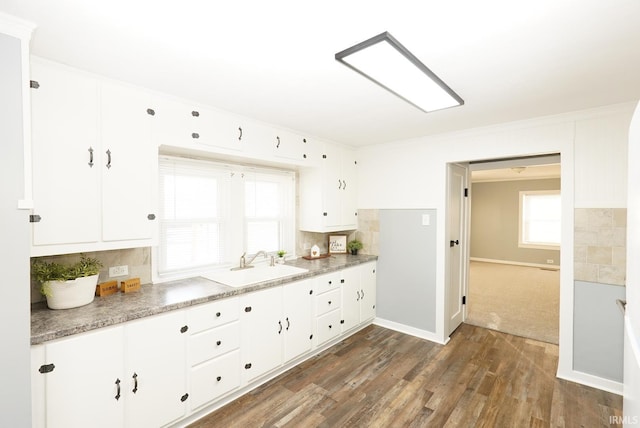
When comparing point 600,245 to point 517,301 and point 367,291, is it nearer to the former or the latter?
point 367,291

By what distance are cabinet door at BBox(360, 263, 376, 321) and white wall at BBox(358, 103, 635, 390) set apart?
2.72 feet

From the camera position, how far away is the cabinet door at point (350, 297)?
11.5 feet

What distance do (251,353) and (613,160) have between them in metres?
3.47

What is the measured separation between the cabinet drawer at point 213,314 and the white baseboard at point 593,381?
3.02 m

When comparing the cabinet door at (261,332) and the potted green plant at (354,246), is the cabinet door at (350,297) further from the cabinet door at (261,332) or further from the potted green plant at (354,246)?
the cabinet door at (261,332)

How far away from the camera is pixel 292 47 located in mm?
1601

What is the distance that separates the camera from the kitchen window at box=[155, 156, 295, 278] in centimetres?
267

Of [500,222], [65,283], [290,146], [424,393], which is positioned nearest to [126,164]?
[65,283]

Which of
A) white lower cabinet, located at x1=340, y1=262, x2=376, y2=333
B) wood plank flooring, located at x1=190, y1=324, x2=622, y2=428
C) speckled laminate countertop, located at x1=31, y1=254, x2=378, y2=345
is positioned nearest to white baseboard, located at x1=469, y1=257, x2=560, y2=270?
white lower cabinet, located at x1=340, y1=262, x2=376, y2=333

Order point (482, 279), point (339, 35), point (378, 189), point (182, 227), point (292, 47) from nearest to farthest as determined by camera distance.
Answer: point (339, 35) → point (292, 47) → point (182, 227) → point (378, 189) → point (482, 279)

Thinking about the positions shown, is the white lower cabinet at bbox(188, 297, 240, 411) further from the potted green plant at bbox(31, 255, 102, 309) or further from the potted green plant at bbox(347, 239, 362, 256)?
the potted green plant at bbox(347, 239, 362, 256)

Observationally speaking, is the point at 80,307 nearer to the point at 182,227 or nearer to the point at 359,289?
the point at 182,227

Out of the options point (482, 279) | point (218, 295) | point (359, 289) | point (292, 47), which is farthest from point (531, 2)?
point (482, 279)

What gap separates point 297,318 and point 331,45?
93.6 inches
